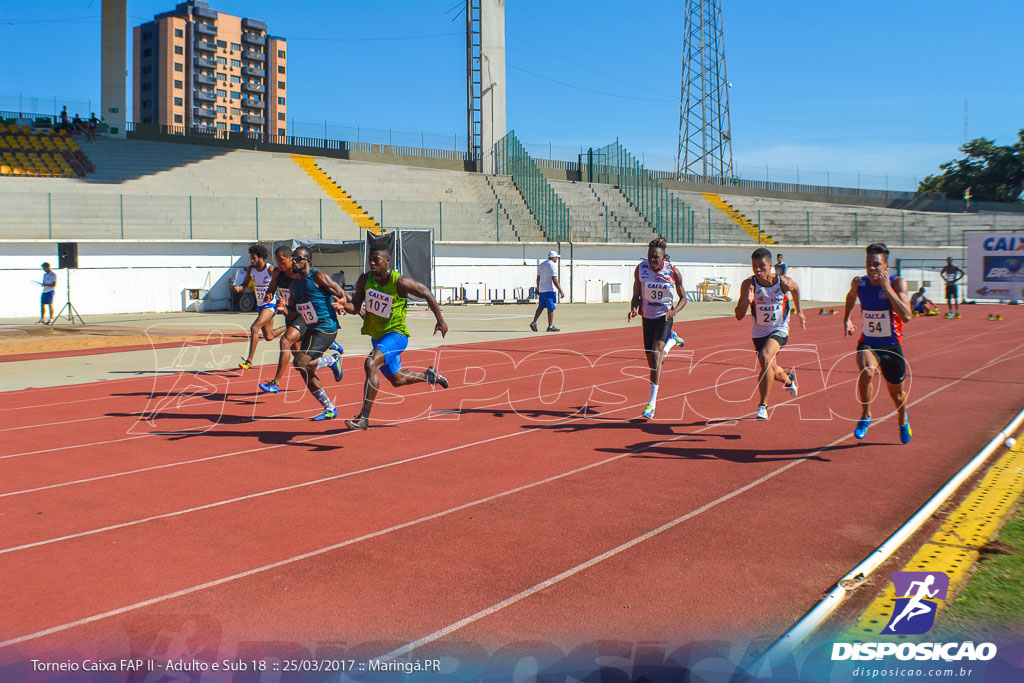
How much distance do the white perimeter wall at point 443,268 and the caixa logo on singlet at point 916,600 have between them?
101 ft

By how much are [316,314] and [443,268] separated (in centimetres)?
2793

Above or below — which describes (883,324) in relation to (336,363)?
above

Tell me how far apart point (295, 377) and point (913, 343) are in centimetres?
1330

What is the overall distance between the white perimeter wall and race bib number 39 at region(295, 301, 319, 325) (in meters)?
23.6

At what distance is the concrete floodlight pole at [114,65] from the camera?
128 feet

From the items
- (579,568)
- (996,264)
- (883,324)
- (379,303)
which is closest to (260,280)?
(379,303)

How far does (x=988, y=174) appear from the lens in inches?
2518

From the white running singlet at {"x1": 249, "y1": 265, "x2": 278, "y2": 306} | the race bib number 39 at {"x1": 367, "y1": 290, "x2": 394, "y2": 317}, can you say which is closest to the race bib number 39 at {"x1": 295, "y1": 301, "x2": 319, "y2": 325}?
the race bib number 39 at {"x1": 367, "y1": 290, "x2": 394, "y2": 317}

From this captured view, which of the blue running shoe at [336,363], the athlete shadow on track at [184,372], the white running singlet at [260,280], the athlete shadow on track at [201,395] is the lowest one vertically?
the athlete shadow on track at [201,395]

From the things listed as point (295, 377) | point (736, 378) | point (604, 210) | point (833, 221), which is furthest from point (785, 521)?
point (833, 221)

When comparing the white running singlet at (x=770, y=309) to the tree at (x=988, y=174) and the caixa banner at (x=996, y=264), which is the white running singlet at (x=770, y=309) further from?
the tree at (x=988, y=174)

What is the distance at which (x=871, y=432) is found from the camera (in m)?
8.98

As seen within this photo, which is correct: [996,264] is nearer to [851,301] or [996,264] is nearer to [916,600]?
[851,301]

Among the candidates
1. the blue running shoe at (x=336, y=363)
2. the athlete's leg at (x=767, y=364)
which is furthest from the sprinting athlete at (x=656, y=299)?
the blue running shoe at (x=336, y=363)
